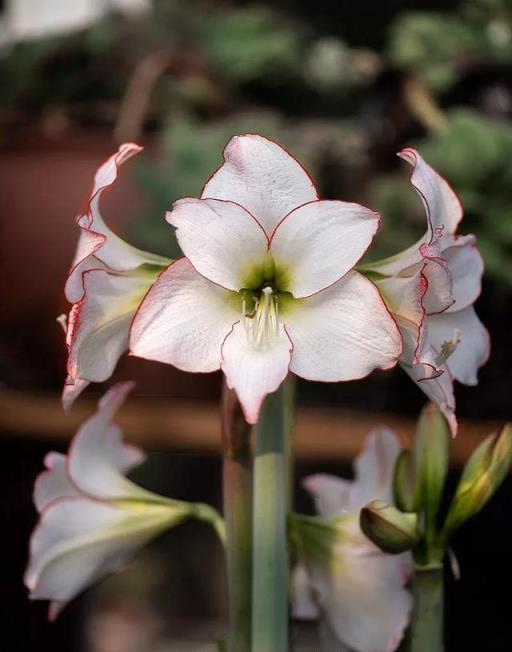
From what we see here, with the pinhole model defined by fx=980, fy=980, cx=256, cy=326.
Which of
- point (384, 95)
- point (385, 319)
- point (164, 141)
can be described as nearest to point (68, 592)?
point (385, 319)

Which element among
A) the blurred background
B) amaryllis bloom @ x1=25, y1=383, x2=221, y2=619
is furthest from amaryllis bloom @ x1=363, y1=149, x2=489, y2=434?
the blurred background

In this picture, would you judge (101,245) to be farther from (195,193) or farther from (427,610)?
(195,193)

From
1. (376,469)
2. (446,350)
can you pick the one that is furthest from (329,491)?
(446,350)

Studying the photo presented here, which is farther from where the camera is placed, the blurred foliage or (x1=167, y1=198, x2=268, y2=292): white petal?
the blurred foliage

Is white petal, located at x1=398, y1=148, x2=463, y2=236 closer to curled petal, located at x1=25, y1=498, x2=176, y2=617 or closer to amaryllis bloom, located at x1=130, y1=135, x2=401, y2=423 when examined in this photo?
amaryllis bloom, located at x1=130, y1=135, x2=401, y2=423

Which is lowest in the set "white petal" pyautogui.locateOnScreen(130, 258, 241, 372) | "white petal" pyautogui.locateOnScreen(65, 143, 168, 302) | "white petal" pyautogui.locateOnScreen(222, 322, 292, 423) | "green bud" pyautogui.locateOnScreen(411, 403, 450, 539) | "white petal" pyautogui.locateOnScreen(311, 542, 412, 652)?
"white petal" pyautogui.locateOnScreen(311, 542, 412, 652)

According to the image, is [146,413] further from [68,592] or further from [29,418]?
[68,592]

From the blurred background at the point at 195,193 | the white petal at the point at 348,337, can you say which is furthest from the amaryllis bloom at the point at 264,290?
the blurred background at the point at 195,193
